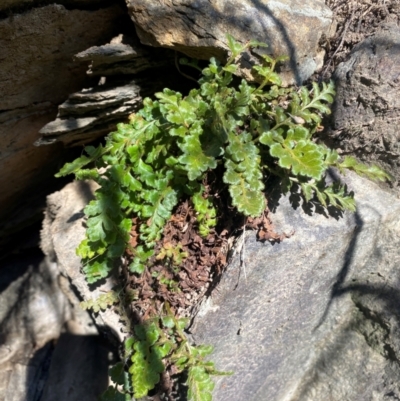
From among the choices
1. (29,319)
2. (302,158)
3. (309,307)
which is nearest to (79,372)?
(29,319)

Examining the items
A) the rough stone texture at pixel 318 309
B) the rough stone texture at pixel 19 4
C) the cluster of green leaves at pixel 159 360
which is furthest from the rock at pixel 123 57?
the cluster of green leaves at pixel 159 360

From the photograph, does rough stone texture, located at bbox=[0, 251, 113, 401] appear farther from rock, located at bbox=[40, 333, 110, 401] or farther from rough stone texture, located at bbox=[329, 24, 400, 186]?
rough stone texture, located at bbox=[329, 24, 400, 186]

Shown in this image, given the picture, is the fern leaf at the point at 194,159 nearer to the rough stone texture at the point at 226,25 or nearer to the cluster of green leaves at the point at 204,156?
the cluster of green leaves at the point at 204,156

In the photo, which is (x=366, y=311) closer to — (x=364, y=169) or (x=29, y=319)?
(x=364, y=169)

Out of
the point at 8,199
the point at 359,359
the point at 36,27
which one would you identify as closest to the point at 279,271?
the point at 359,359

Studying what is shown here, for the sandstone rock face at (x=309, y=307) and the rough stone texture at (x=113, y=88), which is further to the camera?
the rough stone texture at (x=113, y=88)

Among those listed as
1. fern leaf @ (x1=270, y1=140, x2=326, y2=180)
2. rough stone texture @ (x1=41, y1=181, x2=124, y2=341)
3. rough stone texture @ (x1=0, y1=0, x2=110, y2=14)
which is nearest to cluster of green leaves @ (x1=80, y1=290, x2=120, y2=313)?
rough stone texture @ (x1=41, y1=181, x2=124, y2=341)

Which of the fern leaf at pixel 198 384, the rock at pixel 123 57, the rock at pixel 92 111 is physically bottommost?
the fern leaf at pixel 198 384
